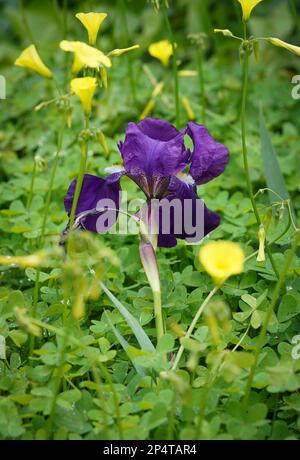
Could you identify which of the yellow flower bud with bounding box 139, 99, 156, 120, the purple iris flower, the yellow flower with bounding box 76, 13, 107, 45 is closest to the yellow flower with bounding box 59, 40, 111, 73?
the yellow flower with bounding box 76, 13, 107, 45

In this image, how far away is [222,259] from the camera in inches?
37.6

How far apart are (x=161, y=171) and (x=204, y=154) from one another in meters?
0.09

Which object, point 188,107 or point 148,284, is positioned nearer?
point 148,284

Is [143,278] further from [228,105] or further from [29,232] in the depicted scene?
[228,105]

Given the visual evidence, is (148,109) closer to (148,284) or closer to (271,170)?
(271,170)

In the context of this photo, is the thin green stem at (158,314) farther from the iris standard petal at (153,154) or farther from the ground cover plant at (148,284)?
the iris standard petal at (153,154)

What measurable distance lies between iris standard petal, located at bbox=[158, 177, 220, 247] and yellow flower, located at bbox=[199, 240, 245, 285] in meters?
0.40

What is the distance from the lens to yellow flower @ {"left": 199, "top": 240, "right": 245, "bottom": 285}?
94 centimetres

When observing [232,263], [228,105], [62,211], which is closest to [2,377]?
[232,263]

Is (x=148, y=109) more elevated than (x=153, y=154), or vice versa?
(x=148, y=109)

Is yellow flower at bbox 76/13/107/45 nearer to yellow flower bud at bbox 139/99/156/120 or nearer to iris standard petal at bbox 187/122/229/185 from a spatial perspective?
iris standard petal at bbox 187/122/229/185

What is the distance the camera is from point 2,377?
1.23 m

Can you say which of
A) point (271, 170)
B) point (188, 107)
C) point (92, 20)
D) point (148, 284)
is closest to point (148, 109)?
point (188, 107)

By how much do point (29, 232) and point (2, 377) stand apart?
470 millimetres
